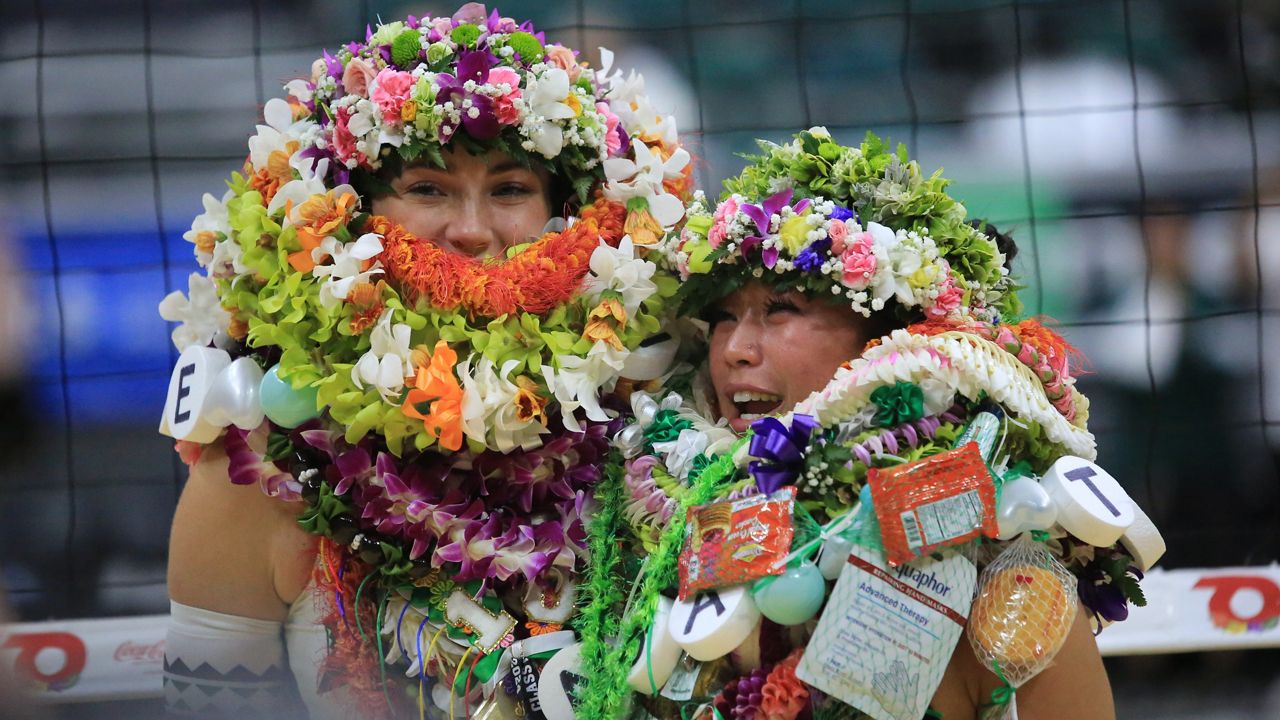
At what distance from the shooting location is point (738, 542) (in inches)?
98.8

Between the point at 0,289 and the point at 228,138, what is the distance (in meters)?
3.20

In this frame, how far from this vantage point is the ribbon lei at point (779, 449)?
253cm

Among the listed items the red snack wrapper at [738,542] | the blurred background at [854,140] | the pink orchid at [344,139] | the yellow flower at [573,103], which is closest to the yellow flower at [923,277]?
the red snack wrapper at [738,542]

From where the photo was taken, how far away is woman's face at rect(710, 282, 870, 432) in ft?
9.05

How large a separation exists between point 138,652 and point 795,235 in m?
2.72

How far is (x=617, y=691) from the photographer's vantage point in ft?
8.75

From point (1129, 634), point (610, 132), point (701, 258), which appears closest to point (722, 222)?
point (701, 258)

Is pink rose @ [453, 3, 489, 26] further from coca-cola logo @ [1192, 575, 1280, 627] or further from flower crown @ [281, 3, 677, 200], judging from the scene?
coca-cola logo @ [1192, 575, 1280, 627]

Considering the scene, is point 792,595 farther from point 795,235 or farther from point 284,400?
point 284,400

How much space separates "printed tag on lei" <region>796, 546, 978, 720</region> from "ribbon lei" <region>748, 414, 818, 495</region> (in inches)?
7.8

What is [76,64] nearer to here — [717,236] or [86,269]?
[86,269]

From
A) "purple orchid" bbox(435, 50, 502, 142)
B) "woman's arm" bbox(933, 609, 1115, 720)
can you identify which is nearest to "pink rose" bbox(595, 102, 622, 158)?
"purple orchid" bbox(435, 50, 502, 142)

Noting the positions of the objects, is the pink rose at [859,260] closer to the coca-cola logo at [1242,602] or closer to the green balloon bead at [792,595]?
the green balloon bead at [792,595]

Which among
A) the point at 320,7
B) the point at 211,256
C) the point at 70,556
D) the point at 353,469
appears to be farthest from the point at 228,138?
the point at 353,469
